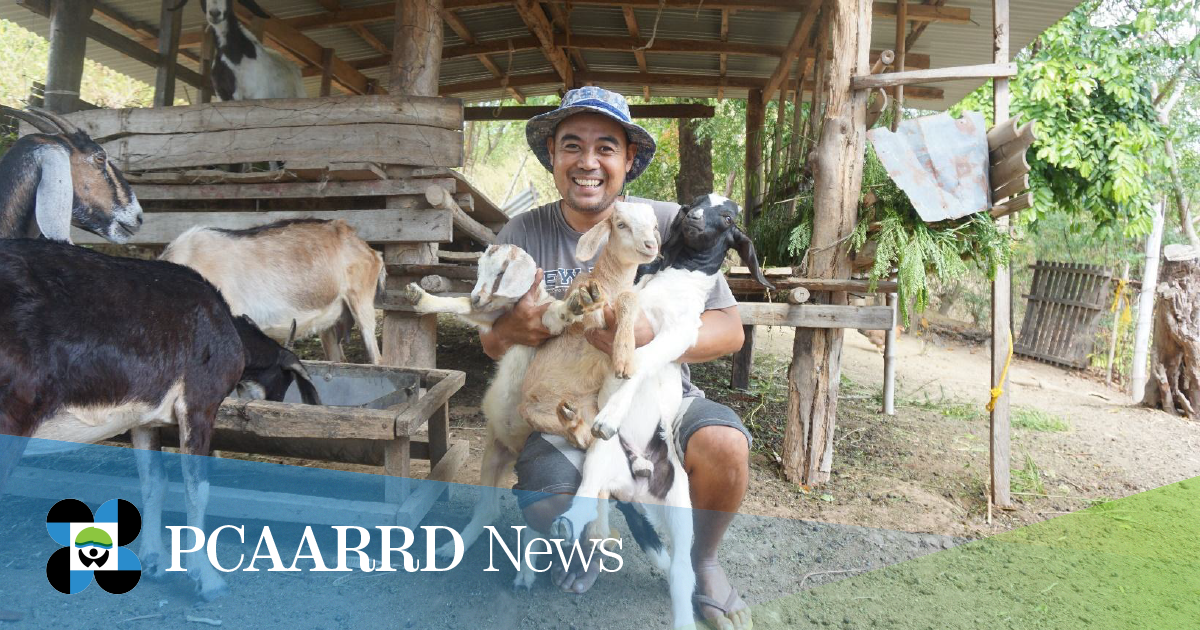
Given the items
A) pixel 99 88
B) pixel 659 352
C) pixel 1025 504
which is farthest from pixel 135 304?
pixel 99 88

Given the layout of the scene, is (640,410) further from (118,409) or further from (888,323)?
(888,323)

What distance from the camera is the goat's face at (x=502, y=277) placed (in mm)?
2301

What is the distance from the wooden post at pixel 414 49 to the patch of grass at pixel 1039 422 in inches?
248

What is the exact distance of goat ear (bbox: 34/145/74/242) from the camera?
91.0 inches

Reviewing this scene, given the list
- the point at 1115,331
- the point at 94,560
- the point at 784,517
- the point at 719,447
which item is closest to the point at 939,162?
the point at 784,517

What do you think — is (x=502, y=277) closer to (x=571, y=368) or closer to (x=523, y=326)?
(x=523, y=326)

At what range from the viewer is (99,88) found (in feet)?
48.2

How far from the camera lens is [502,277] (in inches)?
90.9

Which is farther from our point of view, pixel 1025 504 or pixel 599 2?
pixel 599 2

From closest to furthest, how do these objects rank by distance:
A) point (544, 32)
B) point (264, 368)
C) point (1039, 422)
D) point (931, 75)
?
point (264, 368)
point (931, 75)
point (1039, 422)
point (544, 32)

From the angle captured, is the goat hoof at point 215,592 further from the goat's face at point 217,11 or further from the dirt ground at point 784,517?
the goat's face at point 217,11

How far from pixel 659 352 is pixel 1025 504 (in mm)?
3360

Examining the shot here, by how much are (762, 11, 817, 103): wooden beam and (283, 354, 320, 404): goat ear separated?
5291 mm
